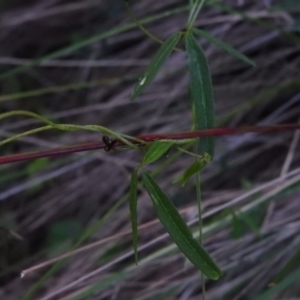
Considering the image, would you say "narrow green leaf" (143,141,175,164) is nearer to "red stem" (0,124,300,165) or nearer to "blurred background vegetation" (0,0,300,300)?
"red stem" (0,124,300,165)

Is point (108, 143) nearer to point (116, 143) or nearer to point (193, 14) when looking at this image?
point (116, 143)

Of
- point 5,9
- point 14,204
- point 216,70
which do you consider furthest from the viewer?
point 5,9

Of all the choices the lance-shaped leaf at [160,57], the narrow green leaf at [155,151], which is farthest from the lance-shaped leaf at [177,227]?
the lance-shaped leaf at [160,57]

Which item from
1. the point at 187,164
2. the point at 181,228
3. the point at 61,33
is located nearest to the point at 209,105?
the point at 181,228

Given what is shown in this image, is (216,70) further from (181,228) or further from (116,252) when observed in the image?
(181,228)

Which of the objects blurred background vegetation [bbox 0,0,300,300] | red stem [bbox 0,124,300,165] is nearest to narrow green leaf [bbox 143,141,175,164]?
red stem [bbox 0,124,300,165]
